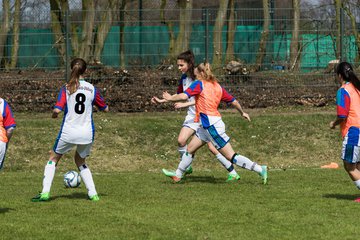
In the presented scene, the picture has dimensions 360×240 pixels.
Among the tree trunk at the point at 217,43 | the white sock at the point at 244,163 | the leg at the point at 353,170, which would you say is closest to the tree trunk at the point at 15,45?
the tree trunk at the point at 217,43

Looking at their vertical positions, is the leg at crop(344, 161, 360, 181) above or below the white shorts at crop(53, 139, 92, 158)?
below

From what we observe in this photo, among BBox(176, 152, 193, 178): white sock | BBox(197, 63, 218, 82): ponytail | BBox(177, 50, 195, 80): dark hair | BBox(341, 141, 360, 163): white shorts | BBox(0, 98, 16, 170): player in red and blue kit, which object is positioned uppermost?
BBox(177, 50, 195, 80): dark hair

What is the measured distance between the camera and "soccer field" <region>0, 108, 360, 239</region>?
8438 mm

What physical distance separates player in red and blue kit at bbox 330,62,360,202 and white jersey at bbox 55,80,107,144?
313 cm

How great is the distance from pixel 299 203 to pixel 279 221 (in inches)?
56.9

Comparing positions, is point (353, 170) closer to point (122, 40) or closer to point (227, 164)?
point (227, 164)

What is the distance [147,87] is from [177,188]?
25.3ft

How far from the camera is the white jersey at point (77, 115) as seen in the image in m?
10.2

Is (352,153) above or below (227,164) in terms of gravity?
above

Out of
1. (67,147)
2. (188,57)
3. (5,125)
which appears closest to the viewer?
(5,125)

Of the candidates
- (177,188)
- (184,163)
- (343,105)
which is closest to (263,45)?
(184,163)

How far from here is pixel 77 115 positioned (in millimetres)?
10258

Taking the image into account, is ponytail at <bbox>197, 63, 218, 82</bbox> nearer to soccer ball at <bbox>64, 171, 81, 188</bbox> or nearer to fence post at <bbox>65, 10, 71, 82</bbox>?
soccer ball at <bbox>64, 171, 81, 188</bbox>

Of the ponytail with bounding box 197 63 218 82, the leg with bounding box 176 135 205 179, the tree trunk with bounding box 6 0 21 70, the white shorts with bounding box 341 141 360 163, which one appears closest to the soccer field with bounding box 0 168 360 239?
the leg with bounding box 176 135 205 179
